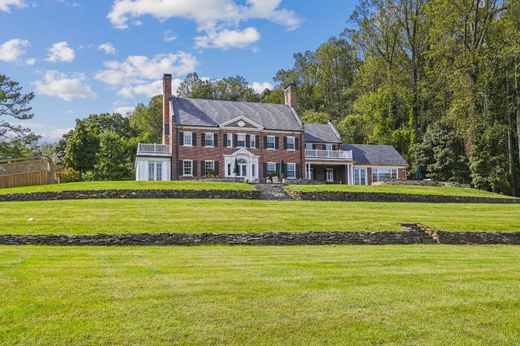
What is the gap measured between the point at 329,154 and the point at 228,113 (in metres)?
10.1

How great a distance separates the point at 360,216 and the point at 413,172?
30309mm

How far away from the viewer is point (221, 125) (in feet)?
138

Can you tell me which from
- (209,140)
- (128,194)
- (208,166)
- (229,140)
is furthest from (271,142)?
(128,194)

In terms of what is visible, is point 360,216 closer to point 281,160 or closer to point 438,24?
point 281,160

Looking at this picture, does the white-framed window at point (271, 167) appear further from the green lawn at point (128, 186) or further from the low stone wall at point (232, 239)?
the low stone wall at point (232, 239)

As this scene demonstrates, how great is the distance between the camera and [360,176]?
47469mm

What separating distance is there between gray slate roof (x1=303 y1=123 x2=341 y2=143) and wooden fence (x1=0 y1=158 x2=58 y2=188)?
2314 cm

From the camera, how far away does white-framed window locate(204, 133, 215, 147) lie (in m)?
41.7

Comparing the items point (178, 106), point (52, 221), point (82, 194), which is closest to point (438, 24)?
point (178, 106)

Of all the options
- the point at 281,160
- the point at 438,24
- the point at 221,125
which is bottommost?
the point at 281,160

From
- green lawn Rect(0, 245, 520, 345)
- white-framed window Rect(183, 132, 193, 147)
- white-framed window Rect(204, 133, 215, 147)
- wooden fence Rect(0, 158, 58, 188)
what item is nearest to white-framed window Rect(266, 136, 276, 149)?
white-framed window Rect(204, 133, 215, 147)

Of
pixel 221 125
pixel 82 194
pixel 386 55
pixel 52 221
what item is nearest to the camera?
pixel 52 221

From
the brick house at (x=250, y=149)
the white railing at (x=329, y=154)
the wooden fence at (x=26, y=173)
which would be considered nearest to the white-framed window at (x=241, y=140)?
the brick house at (x=250, y=149)

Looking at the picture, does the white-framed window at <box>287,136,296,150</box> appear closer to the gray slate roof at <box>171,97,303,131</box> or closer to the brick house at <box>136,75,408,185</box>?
the brick house at <box>136,75,408,185</box>
